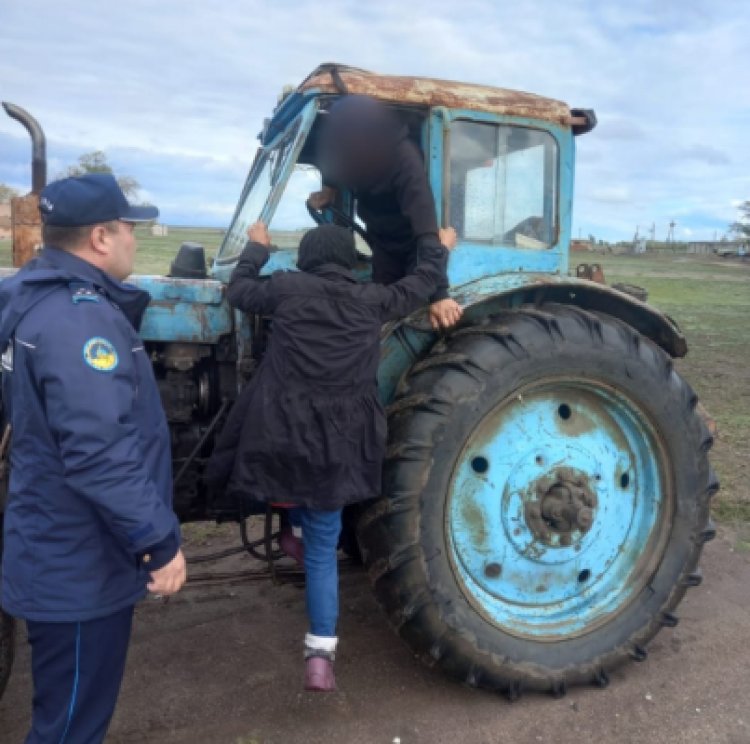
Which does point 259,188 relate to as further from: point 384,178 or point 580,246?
point 580,246

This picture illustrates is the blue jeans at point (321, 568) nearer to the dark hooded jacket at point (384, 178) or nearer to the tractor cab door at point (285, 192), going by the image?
the dark hooded jacket at point (384, 178)

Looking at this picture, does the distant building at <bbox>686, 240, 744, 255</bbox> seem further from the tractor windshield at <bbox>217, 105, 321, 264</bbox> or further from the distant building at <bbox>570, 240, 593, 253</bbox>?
the tractor windshield at <bbox>217, 105, 321, 264</bbox>

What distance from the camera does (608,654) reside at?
3.32m

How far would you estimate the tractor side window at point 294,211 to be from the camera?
3314 mm

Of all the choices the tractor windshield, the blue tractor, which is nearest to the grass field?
the tractor windshield

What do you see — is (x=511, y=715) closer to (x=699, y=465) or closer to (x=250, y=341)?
(x=699, y=465)

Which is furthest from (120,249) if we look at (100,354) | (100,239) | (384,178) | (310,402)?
(384,178)

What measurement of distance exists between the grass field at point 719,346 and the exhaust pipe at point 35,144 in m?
1.15

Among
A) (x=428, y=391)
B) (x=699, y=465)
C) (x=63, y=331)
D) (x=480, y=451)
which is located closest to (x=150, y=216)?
(x=63, y=331)

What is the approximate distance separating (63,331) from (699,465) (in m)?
2.64

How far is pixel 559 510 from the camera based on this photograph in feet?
10.8

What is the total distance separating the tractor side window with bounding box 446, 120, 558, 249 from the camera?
331 cm

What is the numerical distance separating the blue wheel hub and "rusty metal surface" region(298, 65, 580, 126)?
1141mm

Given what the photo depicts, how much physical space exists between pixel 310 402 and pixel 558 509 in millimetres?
1182
